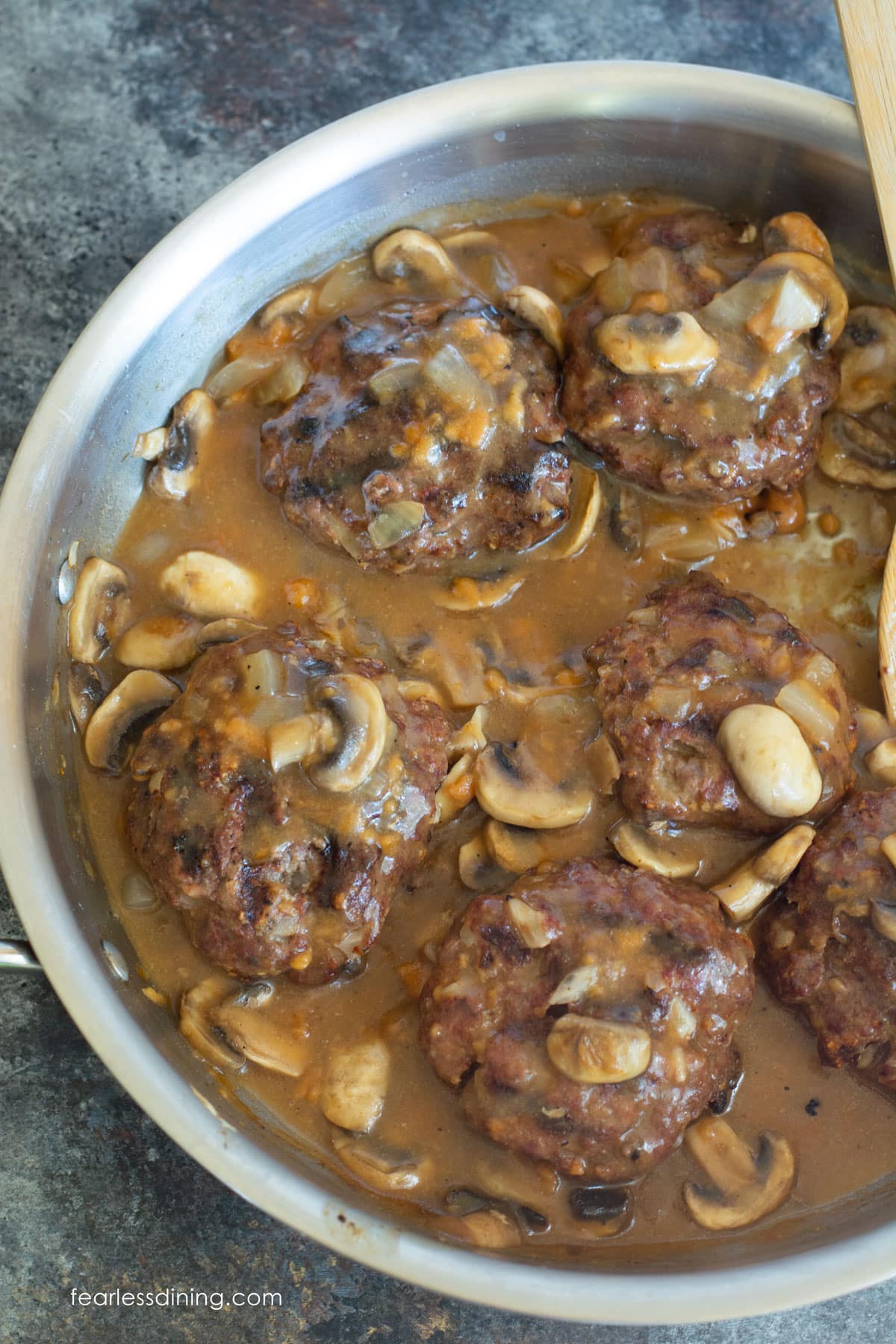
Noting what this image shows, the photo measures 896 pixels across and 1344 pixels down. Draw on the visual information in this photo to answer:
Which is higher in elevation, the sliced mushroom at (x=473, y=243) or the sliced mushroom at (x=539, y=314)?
the sliced mushroom at (x=473, y=243)

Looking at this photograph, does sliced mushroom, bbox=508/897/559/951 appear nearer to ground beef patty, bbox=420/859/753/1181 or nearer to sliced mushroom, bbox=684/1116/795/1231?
ground beef patty, bbox=420/859/753/1181

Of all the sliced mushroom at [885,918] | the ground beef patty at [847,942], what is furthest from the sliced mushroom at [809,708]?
the sliced mushroom at [885,918]

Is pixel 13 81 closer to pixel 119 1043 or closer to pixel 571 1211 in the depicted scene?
pixel 119 1043

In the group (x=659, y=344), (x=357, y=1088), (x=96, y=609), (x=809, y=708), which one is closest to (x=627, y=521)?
(x=659, y=344)

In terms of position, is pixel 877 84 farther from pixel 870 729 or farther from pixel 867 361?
pixel 870 729

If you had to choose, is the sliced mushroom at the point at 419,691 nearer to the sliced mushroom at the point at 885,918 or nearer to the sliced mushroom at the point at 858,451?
the sliced mushroom at the point at 885,918
